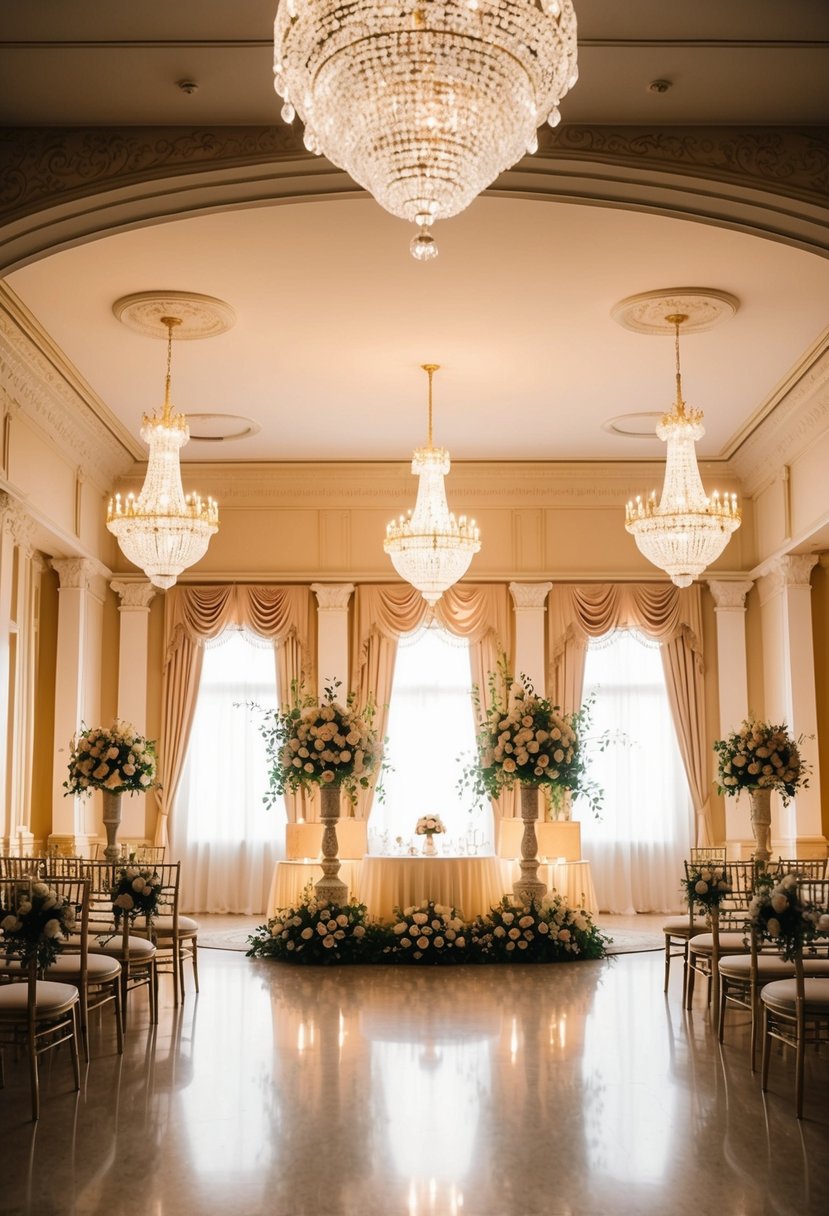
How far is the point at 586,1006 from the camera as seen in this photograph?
26.8 ft

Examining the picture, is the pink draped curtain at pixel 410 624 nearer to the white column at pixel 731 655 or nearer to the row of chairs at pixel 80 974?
the white column at pixel 731 655

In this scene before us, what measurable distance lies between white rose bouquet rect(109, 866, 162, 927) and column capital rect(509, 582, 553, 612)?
22.6 ft

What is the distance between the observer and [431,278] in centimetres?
884

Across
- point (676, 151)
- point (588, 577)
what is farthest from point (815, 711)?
point (676, 151)

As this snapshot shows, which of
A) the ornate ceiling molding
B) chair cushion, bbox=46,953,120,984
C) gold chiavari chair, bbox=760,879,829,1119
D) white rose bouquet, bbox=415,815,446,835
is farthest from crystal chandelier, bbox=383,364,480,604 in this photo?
gold chiavari chair, bbox=760,879,829,1119

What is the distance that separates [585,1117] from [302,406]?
7.84 metres

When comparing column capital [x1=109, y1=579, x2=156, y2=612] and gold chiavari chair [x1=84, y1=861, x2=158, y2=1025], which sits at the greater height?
column capital [x1=109, y1=579, x2=156, y2=612]

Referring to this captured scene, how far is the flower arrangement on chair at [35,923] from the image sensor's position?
18.9 feet

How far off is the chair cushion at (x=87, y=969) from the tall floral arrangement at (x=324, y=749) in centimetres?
326

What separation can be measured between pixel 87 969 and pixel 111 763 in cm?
348

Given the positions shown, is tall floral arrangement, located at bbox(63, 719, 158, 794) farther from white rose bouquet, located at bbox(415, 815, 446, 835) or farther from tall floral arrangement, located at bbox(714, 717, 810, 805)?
tall floral arrangement, located at bbox(714, 717, 810, 805)

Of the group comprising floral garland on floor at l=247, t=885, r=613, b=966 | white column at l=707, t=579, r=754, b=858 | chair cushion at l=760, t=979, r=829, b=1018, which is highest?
white column at l=707, t=579, r=754, b=858

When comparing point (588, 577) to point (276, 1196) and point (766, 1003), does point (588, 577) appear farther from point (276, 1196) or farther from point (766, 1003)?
point (276, 1196)

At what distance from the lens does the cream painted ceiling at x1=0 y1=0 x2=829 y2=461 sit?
5.47 metres
